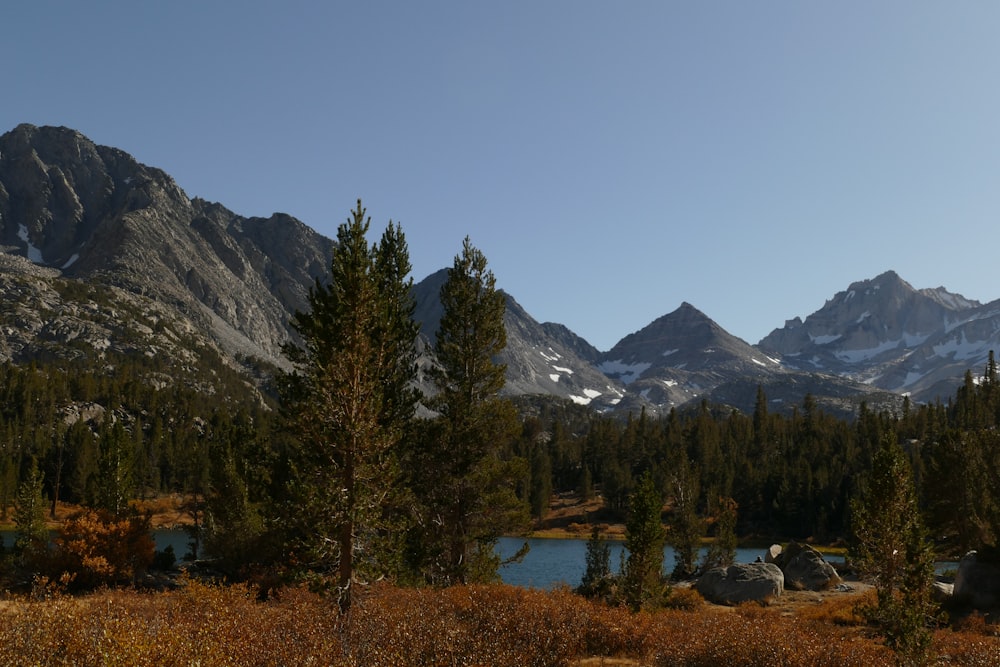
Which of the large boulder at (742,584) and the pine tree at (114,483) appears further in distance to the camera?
the pine tree at (114,483)

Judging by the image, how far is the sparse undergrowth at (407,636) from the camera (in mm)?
10562

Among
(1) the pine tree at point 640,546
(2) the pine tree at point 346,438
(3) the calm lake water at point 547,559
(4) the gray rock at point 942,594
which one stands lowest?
(3) the calm lake water at point 547,559

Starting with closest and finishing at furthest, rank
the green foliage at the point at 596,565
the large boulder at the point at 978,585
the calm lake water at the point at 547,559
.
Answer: the large boulder at the point at 978,585
the green foliage at the point at 596,565
the calm lake water at the point at 547,559

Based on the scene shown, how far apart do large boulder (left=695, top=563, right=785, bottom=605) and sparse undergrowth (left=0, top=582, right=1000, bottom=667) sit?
60.5 ft

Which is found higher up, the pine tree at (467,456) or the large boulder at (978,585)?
the pine tree at (467,456)

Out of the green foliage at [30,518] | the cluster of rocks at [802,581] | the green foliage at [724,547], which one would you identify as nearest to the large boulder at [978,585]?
the cluster of rocks at [802,581]

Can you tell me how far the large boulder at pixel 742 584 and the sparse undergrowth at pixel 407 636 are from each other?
60.5 ft

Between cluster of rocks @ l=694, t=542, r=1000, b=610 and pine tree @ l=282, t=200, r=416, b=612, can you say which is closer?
pine tree @ l=282, t=200, r=416, b=612

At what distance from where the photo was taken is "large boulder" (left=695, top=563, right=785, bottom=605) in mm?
39594

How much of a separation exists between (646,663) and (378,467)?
9.31 meters

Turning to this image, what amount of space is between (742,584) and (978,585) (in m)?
12.5

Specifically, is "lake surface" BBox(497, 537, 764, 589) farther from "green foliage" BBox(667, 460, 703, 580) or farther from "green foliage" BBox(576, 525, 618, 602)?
"green foliage" BBox(667, 460, 703, 580)

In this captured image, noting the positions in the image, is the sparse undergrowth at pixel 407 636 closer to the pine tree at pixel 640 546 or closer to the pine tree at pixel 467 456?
the pine tree at pixel 640 546

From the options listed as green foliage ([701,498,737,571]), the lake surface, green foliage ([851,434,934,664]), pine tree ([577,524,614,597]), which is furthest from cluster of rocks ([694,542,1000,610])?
green foliage ([851,434,934,664])
